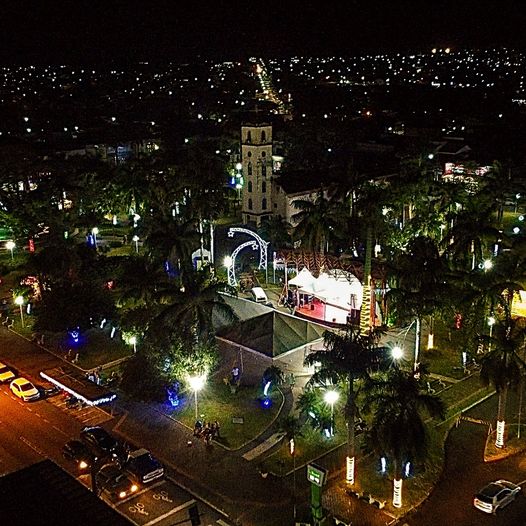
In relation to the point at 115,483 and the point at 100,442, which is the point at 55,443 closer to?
the point at 100,442

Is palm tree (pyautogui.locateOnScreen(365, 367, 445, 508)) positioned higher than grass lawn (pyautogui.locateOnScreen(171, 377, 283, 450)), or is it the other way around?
palm tree (pyautogui.locateOnScreen(365, 367, 445, 508))

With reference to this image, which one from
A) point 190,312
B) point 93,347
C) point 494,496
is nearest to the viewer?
point 494,496

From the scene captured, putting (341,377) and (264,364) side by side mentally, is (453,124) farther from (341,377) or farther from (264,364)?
(341,377)

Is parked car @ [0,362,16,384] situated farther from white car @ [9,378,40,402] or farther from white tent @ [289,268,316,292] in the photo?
white tent @ [289,268,316,292]

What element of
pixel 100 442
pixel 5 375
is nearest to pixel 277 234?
pixel 5 375

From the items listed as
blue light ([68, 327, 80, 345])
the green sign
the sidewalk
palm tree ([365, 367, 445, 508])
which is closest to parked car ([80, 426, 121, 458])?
the sidewalk

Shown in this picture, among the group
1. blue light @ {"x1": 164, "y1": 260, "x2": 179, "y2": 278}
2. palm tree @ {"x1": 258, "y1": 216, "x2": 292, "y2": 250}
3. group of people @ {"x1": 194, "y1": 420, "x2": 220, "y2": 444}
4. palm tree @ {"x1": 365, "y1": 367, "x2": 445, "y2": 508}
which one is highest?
palm tree @ {"x1": 365, "y1": 367, "x2": 445, "y2": 508}

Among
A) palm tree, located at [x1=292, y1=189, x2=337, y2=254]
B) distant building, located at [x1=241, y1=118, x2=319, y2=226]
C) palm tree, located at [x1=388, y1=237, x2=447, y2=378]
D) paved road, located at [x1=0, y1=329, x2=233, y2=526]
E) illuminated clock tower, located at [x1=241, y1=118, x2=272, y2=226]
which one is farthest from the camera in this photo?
illuminated clock tower, located at [x1=241, y1=118, x2=272, y2=226]

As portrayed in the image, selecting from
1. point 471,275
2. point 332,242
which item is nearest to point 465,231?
point 471,275
